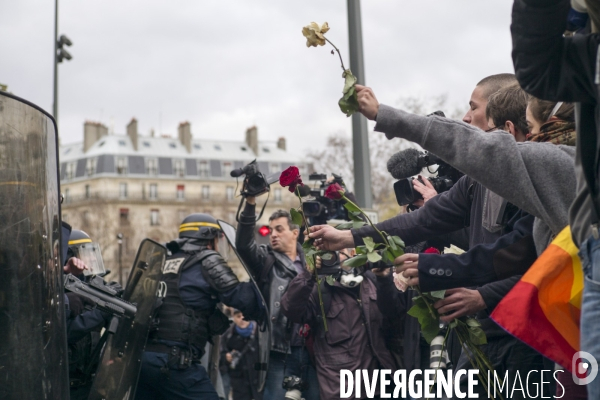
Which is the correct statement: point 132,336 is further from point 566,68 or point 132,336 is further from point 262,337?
point 566,68

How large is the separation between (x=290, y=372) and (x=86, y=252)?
2.00 meters

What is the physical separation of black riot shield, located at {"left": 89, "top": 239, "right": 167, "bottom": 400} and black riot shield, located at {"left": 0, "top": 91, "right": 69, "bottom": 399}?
305 centimetres

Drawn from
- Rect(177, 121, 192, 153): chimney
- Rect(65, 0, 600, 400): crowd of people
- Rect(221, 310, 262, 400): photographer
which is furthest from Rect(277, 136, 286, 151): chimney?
Rect(65, 0, 600, 400): crowd of people

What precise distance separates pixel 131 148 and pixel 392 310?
258 ft

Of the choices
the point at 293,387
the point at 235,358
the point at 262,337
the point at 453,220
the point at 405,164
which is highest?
the point at 405,164

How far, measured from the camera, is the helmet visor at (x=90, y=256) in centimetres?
752

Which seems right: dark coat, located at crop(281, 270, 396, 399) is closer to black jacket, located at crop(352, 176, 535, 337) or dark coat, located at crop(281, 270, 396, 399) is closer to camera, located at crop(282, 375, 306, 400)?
camera, located at crop(282, 375, 306, 400)

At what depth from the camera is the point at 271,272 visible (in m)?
7.82

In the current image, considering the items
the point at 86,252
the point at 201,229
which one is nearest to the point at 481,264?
the point at 201,229

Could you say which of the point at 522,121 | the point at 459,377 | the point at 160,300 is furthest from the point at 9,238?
the point at 160,300

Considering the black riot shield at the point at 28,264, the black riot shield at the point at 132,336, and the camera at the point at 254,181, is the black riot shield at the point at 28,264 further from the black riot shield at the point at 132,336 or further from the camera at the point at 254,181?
the camera at the point at 254,181

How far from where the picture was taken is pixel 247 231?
24.9 ft

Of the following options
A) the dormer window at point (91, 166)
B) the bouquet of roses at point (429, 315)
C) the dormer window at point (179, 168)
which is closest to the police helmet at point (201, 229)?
the bouquet of roses at point (429, 315)

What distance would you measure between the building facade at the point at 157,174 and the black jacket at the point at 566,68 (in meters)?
69.6
